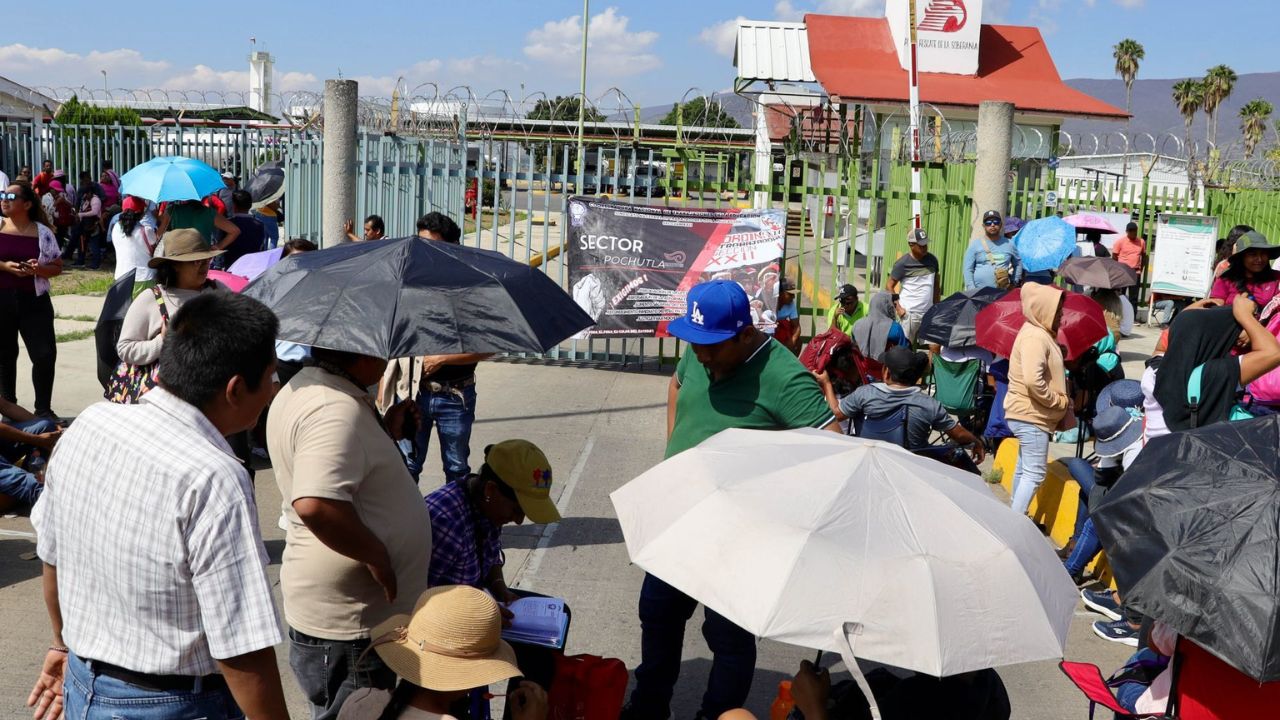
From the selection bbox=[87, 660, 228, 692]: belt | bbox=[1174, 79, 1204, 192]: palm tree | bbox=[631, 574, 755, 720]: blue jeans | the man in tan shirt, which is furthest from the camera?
bbox=[1174, 79, 1204, 192]: palm tree

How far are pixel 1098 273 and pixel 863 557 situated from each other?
8564 mm

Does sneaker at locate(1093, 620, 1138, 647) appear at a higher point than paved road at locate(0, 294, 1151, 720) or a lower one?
lower

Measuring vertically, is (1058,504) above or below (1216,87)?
below

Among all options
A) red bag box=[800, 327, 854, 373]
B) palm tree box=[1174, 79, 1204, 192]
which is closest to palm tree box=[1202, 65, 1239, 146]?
palm tree box=[1174, 79, 1204, 192]

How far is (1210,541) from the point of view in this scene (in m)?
3.08

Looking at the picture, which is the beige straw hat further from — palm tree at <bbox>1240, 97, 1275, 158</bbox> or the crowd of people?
palm tree at <bbox>1240, 97, 1275, 158</bbox>

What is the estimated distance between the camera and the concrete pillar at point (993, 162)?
11.5 m

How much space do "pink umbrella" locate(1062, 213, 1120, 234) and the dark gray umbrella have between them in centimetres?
273

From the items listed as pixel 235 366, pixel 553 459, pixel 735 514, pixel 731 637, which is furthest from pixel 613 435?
pixel 235 366

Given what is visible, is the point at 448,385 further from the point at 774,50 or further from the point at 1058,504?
the point at 774,50

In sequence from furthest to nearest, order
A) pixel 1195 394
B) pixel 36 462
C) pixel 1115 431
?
pixel 36 462 → pixel 1115 431 → pixel 1195 394

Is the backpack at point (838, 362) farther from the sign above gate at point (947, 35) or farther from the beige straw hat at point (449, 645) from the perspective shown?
the sign above gate at point (947, 35)

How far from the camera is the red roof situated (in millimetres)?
28000

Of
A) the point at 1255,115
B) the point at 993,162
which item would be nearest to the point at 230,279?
the point at 993,162
